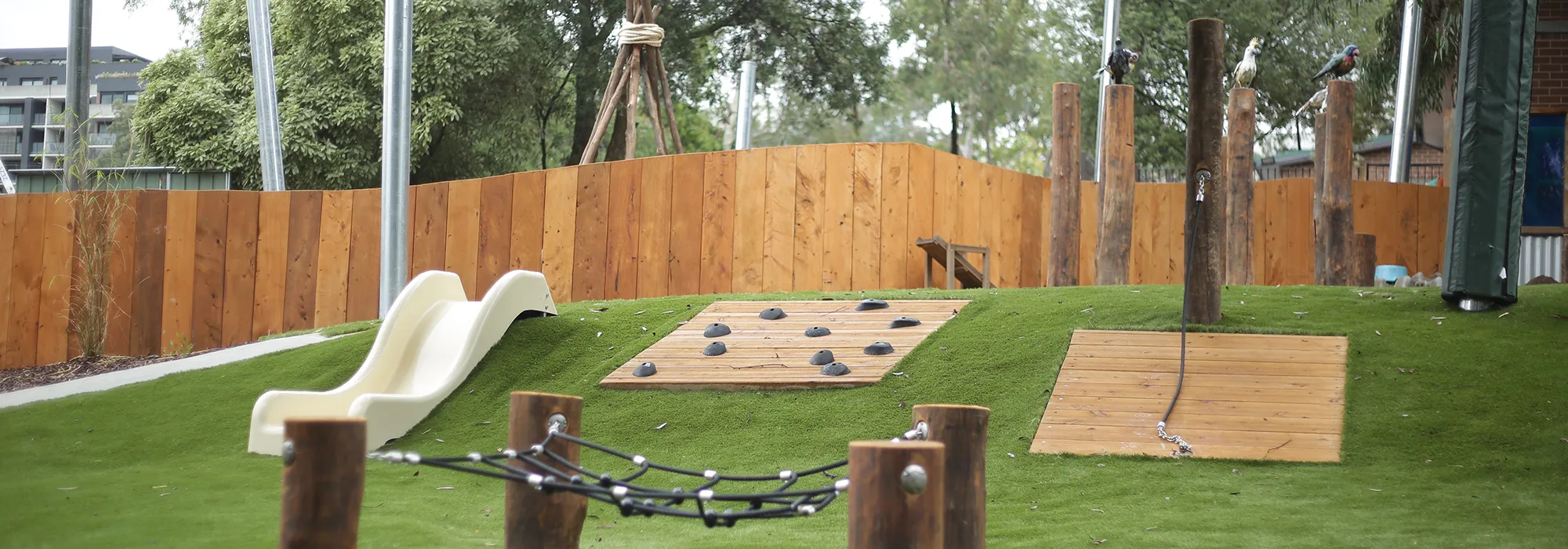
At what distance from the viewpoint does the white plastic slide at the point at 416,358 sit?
649 cm

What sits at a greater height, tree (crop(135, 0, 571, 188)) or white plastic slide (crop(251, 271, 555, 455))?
tree (crop(135, 0, 571, 188))

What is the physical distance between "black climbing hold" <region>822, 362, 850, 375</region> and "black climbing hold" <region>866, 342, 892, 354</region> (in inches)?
13.1

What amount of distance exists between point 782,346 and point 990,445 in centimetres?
209

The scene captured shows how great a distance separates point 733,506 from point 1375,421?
3321 millimetres

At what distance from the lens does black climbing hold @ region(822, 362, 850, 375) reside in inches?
278

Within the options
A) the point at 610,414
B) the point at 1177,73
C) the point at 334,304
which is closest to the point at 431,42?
the point at 334,304

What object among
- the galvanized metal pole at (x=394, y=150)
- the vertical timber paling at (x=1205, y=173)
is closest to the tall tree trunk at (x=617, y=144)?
the galvanized metal pole at (x=394, y=150)

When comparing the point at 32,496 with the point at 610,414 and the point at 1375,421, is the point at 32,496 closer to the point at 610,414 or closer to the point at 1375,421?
the point at 610,414

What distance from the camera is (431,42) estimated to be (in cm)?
1755

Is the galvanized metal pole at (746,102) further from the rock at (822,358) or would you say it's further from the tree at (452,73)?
the rock at (822,358)

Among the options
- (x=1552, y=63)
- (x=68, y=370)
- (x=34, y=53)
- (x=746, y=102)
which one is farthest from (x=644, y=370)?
(x=1552, y=63)

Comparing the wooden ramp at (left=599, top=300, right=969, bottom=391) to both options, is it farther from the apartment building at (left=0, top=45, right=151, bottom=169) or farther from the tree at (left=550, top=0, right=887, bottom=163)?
the tree at (left=550, top=0, right=887, bottom=163)

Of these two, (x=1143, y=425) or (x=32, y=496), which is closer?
(x=32, y=496)

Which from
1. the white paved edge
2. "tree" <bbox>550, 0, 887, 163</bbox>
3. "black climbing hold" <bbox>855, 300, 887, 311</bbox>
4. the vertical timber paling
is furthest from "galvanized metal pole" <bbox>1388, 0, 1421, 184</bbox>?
the white paved edge
